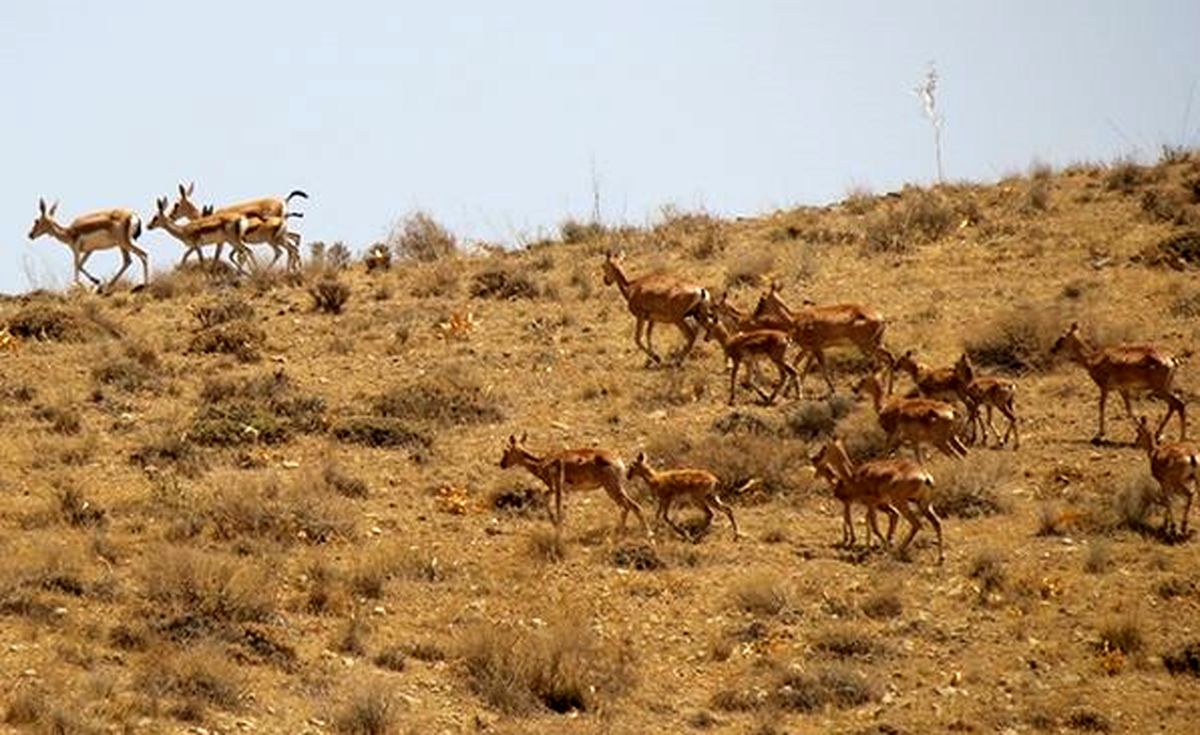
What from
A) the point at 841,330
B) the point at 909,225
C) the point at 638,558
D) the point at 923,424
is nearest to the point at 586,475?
the point at 638,558

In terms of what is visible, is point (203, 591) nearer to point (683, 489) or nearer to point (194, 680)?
point (194, 680)

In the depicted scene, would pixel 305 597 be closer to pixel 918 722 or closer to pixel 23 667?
pixel 23 667

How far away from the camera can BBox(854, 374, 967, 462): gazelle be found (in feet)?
72.2

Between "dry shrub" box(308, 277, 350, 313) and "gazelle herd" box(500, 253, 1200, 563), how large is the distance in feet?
13.3

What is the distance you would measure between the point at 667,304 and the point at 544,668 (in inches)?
415

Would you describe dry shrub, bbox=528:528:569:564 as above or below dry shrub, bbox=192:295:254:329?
below

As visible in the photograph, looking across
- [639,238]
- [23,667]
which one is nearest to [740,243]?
[639,238]

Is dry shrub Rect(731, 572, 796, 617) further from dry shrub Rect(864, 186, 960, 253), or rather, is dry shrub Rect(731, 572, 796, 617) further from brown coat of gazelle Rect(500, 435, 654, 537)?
dry shrub Rect(864, 186, 960, 253)

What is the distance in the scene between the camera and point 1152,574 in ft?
62.8

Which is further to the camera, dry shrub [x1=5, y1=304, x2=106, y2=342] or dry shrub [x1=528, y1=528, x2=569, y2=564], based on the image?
dry shrub [x1=5, y1=304, x2=106, y2=342]

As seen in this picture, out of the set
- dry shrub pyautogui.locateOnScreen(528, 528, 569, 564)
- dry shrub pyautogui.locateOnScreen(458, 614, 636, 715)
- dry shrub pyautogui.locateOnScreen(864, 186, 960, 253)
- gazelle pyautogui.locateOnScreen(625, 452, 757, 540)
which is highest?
dry shrub pyautogui.locateOnScreen(864, 186, 960, 253)

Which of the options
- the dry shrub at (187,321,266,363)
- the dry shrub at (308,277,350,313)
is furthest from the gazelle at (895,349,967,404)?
the dry shrub at (308,277,350,313)

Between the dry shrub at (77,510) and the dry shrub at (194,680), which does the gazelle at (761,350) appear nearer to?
the dry shrub at (77,510)

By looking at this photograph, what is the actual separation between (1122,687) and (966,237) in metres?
17.0
